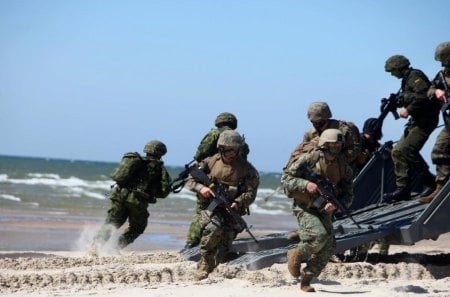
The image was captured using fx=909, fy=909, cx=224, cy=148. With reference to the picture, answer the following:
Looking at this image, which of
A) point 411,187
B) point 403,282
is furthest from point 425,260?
point 403,282

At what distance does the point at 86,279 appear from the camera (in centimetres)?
794

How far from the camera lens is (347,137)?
8336 millimetres

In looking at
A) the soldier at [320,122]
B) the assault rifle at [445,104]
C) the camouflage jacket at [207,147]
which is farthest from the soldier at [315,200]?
the camouflage jacket at [207,147]

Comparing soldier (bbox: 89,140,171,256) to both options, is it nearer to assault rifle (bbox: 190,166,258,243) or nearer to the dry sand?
the dry sand

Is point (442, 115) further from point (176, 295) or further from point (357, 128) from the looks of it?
point (176, 295)

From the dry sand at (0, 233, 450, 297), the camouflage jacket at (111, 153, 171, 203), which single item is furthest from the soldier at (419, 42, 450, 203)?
the camouflage jacket at (111, 153, 171, 203)

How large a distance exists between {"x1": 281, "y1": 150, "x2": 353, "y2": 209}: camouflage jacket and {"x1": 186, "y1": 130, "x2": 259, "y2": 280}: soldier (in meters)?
0.73

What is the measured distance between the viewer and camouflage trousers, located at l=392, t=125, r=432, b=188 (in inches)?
372

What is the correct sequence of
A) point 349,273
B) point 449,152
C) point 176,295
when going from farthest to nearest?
point 449,152 < point 349,273 < point 176,295

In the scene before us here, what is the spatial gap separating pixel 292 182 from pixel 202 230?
1165 millimetres

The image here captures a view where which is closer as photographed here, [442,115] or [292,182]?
[292,182]

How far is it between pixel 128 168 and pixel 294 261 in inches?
148

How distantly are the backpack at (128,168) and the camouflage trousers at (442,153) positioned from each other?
349 centimetres

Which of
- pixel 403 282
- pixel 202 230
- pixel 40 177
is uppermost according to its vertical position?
pixel 40 177
